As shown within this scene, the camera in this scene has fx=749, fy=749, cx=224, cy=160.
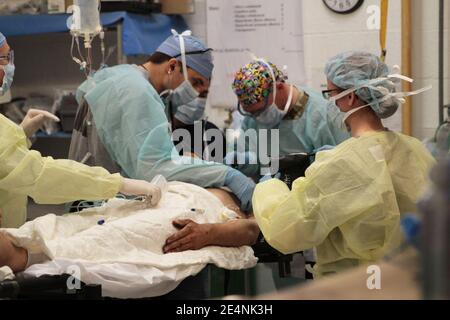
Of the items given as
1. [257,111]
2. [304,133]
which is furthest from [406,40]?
[257,111]

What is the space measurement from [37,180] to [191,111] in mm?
1083

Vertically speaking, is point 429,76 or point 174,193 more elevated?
point 429,76

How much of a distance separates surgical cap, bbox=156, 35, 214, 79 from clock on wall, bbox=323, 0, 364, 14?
1250 millimetres

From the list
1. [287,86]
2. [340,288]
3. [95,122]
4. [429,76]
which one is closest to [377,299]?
[340,288]

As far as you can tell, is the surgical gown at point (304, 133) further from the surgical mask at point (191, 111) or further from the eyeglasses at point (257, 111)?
the surgical mask at point (191, 111)

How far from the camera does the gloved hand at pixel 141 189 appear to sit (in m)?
2.44

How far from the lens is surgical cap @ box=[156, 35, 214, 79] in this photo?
9.78 ft

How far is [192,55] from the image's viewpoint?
9.83 feet

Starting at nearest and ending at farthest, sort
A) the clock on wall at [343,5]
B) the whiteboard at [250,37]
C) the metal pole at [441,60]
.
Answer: the metal pole at [441,60], the clock on wall at [343,5], the whiteboard at [250,37]

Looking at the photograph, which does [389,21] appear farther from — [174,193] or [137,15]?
[174,193]

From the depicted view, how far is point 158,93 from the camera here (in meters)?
2.97

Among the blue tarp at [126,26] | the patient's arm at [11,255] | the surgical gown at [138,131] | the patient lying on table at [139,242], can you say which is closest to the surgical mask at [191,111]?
the surgical gown at [138,131]

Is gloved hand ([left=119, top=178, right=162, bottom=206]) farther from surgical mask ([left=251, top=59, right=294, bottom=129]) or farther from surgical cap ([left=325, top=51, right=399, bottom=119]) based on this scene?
surgical mask ([left=251, top=59, right=294, bottom=129])

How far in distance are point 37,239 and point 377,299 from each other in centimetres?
149
